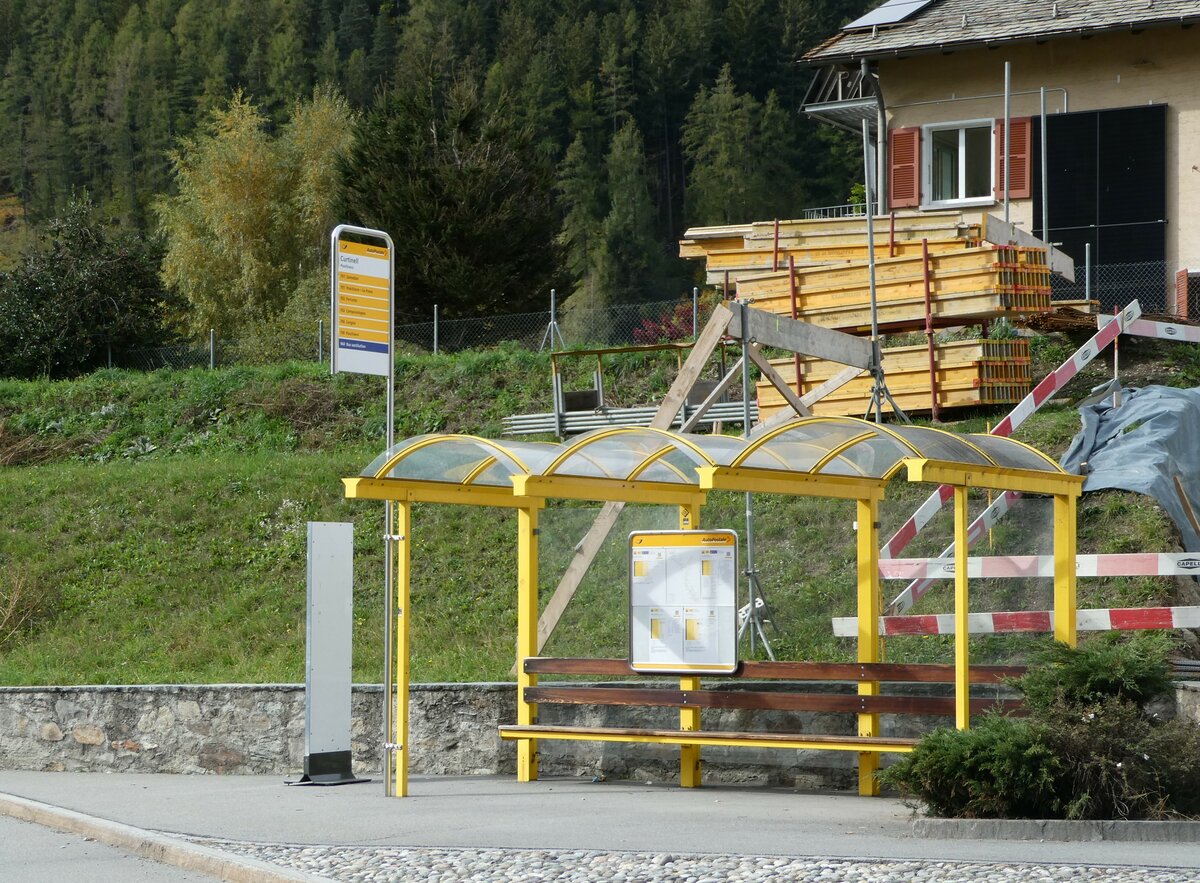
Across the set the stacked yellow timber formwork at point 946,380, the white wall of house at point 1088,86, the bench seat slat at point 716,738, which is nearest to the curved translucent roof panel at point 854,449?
the bench seat slat at point 716,738

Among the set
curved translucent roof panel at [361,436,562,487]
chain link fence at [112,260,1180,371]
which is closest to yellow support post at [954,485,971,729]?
curved translucent roof panel at [361,436,562,487]

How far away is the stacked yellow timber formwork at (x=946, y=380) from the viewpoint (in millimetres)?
20219

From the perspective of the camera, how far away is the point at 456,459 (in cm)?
1123

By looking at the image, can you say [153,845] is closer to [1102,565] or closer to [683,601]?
[683,601]

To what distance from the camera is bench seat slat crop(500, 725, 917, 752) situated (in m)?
10.2

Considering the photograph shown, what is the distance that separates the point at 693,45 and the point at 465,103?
5441 cm

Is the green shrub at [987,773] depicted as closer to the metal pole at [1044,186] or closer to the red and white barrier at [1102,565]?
the red and white barrier at [1102,565]

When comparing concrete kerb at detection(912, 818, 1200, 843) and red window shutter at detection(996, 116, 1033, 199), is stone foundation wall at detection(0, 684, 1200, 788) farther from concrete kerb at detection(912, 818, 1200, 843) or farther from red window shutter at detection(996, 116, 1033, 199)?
red window shutter at detection(996, 116, 1033, 199)

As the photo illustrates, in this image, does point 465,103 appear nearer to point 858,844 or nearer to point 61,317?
point 61,317

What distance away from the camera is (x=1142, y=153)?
26.1 metres

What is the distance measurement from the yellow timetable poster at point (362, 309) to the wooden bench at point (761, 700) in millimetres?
2593

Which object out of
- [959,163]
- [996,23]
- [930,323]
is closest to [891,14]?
[996,23]

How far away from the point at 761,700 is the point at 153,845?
425 cm

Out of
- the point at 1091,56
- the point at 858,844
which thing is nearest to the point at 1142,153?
the point at 1091,56
